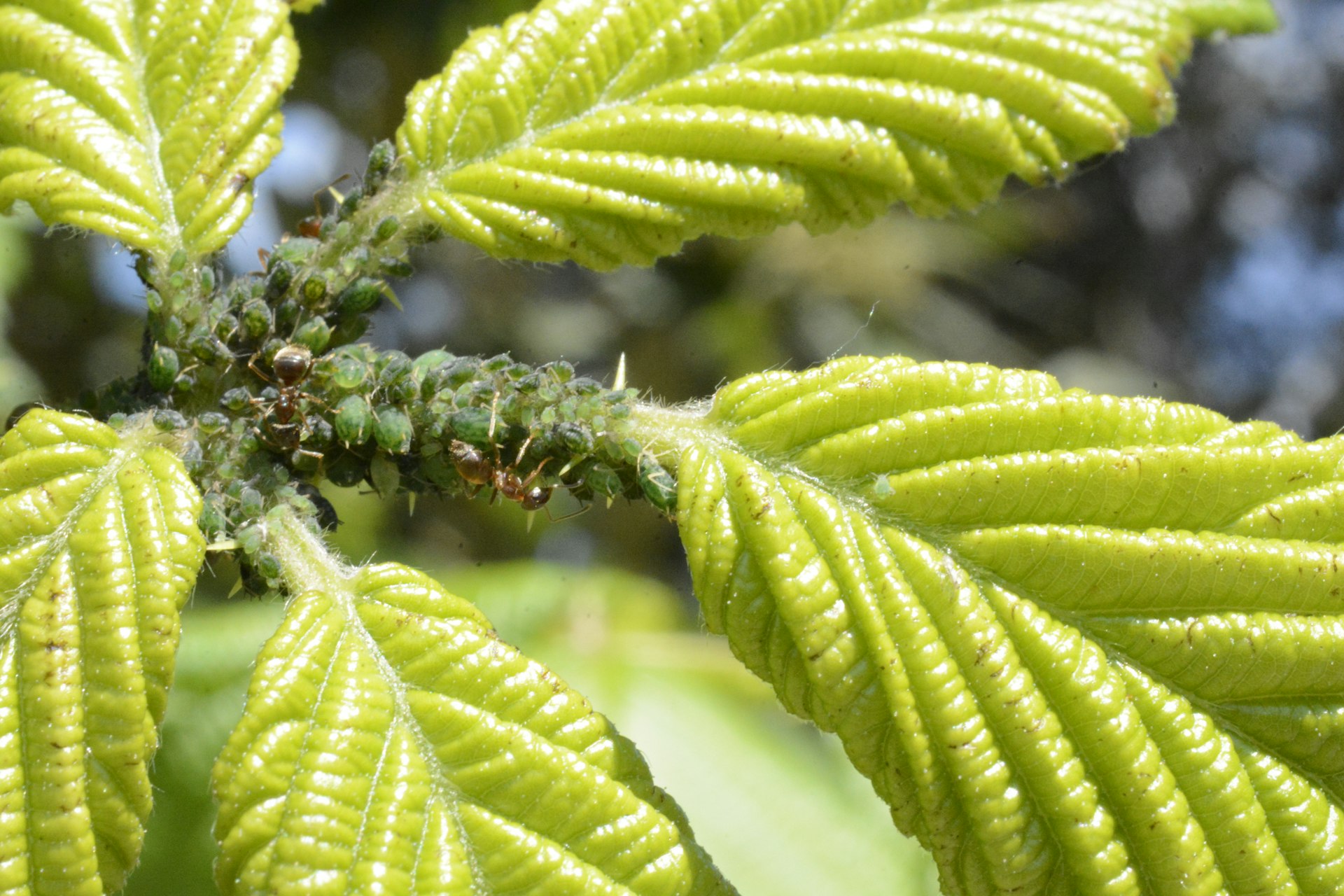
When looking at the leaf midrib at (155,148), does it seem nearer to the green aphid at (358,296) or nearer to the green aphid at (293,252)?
the green aphid at (293,252)

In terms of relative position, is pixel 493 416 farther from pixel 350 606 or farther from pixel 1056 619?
pixel 1056 619

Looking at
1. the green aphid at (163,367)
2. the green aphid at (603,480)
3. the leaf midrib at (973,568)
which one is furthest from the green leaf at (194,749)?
the leaf midrib at (973,568)

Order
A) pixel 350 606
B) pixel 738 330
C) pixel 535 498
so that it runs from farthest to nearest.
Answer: pixel 738 330 < pixel 535 498 < pixel 350 606

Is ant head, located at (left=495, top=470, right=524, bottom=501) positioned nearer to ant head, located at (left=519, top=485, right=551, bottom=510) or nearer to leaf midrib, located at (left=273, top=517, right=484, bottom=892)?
ant head, located at (left=519, top=485, right=551, bottom=510)

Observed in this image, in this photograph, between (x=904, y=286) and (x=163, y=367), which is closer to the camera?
(x=163, y=367)

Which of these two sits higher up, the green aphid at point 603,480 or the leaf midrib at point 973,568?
the green aphid at point 603,480

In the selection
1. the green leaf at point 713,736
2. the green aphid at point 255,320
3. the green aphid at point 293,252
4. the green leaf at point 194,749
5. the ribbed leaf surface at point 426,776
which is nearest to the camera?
the ribbed leaf surface at point 426,776

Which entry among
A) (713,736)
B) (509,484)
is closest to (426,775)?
(509,484)

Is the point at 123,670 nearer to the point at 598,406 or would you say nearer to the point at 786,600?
the point at 598,406
